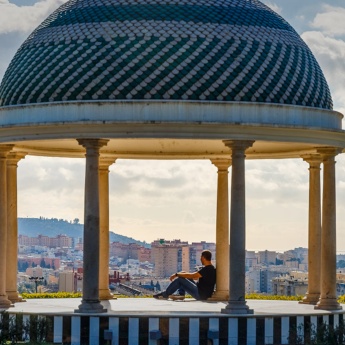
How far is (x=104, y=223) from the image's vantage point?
208 feet

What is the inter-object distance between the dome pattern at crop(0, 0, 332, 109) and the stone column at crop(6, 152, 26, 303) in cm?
289

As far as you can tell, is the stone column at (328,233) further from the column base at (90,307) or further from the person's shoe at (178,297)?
the column base at (90,307)

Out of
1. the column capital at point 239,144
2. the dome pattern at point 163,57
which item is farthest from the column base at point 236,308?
the dome pattern at point 163,57

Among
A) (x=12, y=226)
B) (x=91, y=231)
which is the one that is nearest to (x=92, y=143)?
(x=91, y=231)

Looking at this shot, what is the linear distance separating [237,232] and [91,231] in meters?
4.72

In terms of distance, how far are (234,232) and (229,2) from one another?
884 centimetres

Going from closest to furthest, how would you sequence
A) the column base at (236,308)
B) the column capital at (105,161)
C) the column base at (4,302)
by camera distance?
the column base at (236,308)
the column base at (4,302)
the column capital at (105,161)

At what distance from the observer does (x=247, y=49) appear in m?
57.5

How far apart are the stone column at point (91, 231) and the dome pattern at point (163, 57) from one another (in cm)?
208

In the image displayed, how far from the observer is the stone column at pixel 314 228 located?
61.9 meters

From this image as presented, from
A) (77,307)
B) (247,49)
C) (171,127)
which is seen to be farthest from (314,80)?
(77,307)

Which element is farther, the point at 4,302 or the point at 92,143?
the point at 4,302

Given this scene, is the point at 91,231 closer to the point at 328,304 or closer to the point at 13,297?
the point at 13,297

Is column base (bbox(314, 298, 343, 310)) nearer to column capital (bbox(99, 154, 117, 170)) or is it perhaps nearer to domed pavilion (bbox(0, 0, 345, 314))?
domed pavilion (bbox(0, 0, 345, 314))
